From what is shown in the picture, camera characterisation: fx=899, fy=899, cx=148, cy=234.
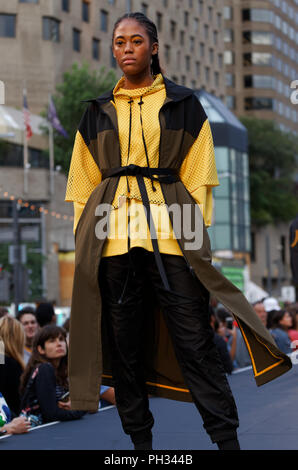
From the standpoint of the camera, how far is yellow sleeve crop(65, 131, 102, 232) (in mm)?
4336

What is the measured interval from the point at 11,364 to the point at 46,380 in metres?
0.61

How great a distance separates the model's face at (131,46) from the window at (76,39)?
49.0m

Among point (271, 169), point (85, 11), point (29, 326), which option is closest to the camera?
point (29, 326)

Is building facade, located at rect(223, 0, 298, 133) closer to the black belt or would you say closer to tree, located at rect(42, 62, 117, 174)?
tree, located at rect(42, 62, 117, 174)

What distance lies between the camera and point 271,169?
7919 cm

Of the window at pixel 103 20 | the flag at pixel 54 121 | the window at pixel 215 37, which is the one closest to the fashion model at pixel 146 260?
the flag at pixel 54 121

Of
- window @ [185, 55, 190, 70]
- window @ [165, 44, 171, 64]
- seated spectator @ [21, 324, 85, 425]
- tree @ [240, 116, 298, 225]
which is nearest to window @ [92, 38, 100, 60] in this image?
window @ [165, 44, 171, 64]

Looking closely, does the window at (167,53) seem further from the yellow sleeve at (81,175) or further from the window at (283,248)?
the yellow sleeve at (81,175)

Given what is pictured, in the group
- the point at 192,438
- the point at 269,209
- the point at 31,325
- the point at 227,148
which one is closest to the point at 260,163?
the point at 269,209

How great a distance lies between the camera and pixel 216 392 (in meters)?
3.85

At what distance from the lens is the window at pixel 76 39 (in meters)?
52.2

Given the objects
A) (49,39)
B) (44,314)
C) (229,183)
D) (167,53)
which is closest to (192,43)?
(167,53)

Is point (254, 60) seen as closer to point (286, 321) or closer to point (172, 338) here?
point (286, 321)

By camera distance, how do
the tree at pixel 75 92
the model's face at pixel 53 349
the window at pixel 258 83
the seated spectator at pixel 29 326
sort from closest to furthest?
the model's face at pixel 53 349
the seated spectator at pixel 29 326
the tree at pixel 75 92
the window at pixel 258 83
